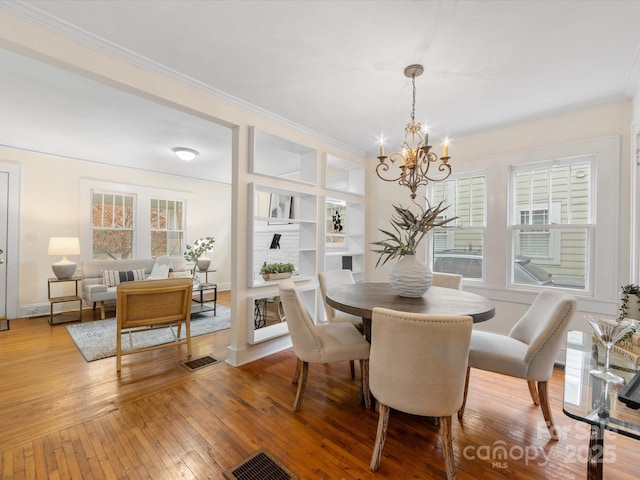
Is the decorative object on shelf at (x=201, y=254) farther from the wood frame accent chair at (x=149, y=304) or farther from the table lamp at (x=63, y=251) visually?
the wood frame accent chair at (x=149, y=304)

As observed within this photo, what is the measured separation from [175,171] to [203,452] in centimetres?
539

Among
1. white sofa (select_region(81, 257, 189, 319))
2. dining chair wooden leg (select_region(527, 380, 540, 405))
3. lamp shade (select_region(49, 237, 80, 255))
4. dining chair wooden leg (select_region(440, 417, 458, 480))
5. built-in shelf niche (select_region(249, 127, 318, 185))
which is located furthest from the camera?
white sofa (select_region(81, 257, 189, 319))

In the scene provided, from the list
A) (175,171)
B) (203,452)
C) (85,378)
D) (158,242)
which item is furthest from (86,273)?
(203,452)

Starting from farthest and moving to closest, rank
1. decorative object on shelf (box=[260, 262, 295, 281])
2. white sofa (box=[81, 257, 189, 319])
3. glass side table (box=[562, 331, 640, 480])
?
white sofa (box=[81, 257, 189, 319]) < decorative object on shelf (box=[260, 262, 295, 281]) < glass side table (box=[562, 331, 640, 480])

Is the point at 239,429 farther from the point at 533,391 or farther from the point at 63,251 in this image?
the point at 63,251

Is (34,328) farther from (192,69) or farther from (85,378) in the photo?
(192,69)

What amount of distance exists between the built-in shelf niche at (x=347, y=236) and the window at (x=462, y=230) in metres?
1.10

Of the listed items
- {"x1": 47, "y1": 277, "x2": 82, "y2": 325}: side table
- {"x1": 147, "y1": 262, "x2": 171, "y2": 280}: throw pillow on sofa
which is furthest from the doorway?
{"x1": 147, "y1": 262, "x2": 171, "y2": 280}: throw pillow on sofa

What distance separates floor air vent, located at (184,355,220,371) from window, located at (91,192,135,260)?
3624mm

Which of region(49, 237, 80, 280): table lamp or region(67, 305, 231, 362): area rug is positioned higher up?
region(49, 237, 80, 280): table lamp

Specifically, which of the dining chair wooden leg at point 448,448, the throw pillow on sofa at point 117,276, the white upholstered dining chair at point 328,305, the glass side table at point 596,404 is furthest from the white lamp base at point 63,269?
the glass side table at point 596,404

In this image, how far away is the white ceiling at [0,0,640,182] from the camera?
1670 millimetres

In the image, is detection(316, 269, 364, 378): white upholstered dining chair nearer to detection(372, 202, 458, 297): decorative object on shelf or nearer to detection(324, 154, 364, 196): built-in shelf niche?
detection(372, 202, 458, 297): decorative object on shelf

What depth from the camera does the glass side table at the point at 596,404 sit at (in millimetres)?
984
